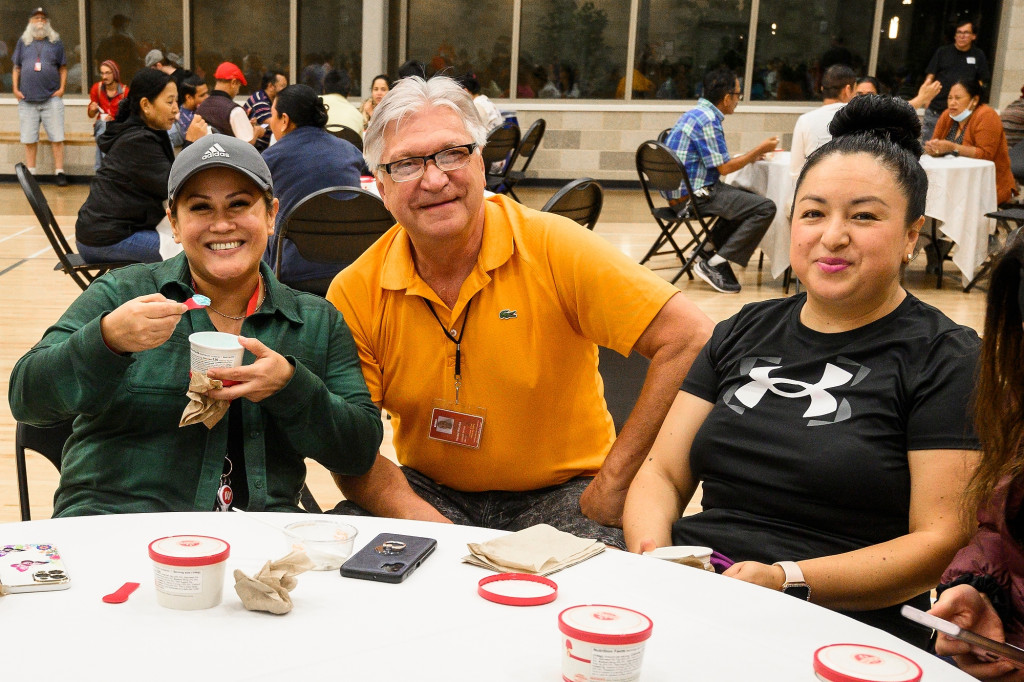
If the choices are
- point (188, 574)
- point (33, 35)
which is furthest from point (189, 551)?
point (33, 35)

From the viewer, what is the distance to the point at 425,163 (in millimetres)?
2111

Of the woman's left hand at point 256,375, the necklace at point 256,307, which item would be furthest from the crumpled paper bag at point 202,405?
the necklace at point 256,307

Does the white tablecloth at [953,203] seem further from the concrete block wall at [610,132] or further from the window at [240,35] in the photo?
the window at [240,35]

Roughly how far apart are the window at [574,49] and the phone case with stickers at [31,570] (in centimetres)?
1238

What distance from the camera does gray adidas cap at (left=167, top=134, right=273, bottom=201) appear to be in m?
1.95

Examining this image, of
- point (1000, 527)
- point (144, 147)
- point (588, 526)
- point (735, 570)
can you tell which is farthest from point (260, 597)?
point (144, 147)

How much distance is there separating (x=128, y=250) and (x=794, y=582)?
4.13 meters

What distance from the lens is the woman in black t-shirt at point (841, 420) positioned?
5.29ft

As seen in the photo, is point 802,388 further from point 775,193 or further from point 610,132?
point 610,132

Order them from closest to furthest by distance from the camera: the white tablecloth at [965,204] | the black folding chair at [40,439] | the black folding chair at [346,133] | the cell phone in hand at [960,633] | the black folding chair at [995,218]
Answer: the cell phone in hand at [960,633] < the black folding chair at [40,439] < the black folding chair at [995,218] < the white tablecloth at [965,204] < the black folding chair at [346,133]

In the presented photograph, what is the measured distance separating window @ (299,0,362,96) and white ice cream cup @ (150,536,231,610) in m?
12.7

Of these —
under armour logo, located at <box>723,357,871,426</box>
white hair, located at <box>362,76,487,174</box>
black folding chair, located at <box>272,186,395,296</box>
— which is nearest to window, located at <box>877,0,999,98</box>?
black folding chair, located at <box>272,186,395,296</box>

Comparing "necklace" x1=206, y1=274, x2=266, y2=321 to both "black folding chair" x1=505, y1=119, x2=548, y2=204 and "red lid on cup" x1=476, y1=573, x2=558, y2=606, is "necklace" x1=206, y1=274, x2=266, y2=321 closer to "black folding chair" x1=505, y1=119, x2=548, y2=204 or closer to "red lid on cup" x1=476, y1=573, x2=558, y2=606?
"red lid on cup" x1=476, y1=573, x2=558, y2=606

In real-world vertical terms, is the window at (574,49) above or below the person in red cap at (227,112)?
above
